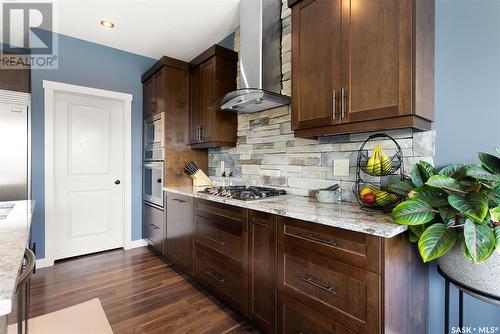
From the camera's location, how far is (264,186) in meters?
2.53

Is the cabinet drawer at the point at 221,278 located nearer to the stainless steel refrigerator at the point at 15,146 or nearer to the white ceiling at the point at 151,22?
the stainless steel refrigerator at the point at 15,146

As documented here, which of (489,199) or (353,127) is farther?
(353,127)

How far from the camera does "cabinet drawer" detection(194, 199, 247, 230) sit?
181cm

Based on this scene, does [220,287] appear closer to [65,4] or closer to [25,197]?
[25,197]

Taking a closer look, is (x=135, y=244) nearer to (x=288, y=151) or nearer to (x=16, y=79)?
(x=16, y=79)

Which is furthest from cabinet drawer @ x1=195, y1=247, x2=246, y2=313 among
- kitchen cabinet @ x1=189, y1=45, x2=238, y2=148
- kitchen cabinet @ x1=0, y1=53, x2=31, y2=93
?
kitchen cabinet @ x1=0, y1=53, x2=31, y2=93

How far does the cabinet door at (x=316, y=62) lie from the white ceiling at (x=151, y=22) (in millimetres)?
985

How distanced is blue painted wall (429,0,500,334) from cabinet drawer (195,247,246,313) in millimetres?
1176

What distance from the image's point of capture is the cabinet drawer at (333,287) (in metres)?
1.11

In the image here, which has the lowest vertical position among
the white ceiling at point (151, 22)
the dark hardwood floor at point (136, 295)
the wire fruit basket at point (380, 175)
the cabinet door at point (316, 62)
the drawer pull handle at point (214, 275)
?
the dark hardwood floor at point (136, 295)

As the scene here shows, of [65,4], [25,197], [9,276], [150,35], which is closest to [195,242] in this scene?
[9,276]

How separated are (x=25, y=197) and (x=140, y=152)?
1.36 metres

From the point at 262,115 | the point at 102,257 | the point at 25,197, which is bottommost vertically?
the point at 102,257

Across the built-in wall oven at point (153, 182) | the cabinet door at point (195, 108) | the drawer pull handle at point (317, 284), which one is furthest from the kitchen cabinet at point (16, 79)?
the drawer pull handle at point (317, 284)
